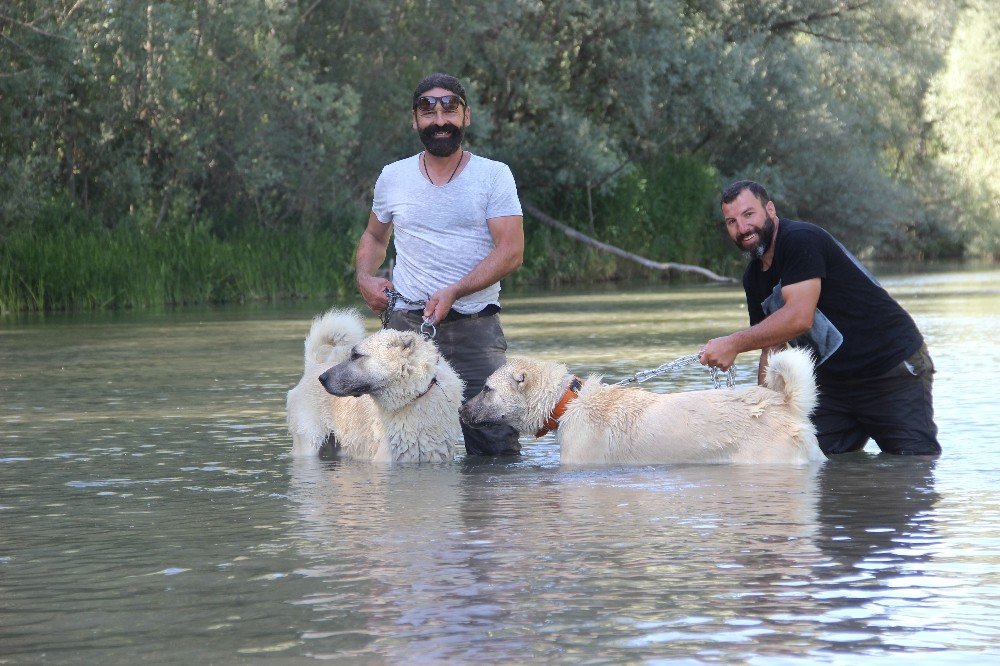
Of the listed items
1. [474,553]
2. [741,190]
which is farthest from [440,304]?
[474,553]

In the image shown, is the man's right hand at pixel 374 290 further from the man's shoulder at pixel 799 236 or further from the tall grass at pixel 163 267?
the tall grass at pixel 163 267

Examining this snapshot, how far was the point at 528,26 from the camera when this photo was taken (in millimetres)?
39500

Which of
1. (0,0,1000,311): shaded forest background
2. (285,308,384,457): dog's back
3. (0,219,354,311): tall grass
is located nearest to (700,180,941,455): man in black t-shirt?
(285,308,384,457): dog's back

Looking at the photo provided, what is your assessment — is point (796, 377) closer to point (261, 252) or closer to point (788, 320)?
point (788, 320)

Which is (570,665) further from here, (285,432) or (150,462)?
(285,432)

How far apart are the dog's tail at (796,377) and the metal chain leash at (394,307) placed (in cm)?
201

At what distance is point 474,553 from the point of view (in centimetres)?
638

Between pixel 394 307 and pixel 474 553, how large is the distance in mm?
3388

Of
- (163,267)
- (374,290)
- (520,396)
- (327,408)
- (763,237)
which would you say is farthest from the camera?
(163,267)

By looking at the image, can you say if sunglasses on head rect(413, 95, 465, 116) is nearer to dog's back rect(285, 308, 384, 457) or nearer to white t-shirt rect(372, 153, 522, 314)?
white t-shirt rect(372, 153, 522, 314)

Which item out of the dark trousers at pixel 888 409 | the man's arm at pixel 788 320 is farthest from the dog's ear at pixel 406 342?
the dark trousers at pixel 888 409

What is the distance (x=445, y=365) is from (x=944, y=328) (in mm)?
11952

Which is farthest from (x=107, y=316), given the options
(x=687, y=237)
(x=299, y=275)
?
(x=687, y=237)

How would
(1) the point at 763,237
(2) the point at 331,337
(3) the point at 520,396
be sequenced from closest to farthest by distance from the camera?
(1) the point at 763,237, (3) the point at 520,396, (2) the point at 331,337
